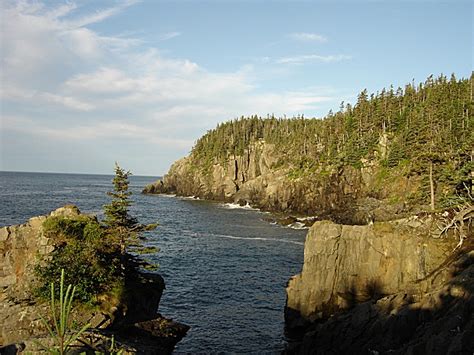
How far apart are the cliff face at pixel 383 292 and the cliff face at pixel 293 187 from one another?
40908mm

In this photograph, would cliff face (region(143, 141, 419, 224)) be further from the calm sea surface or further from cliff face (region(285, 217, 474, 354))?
cliff face (region(285, 217, 474, 354))

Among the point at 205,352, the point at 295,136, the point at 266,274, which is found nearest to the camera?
the point at 205,352

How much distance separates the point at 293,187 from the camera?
327ft

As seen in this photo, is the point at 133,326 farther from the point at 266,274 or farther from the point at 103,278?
the point at 266,274

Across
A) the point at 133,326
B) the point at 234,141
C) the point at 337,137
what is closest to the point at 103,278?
the point at 133,326

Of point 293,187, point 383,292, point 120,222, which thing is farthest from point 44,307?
point 293,187

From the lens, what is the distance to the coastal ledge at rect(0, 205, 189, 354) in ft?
66.9

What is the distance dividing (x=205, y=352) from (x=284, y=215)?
6672 cm

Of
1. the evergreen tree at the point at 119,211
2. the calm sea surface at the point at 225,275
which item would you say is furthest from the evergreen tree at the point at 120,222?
the calm sea surface at the point at 225,275

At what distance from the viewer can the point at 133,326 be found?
24.7m

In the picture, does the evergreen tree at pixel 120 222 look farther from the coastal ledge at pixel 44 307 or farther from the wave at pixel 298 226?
the wave at pixel 298 226

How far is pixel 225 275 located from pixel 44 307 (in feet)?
87.9

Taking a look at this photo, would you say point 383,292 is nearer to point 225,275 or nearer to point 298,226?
point 225,275

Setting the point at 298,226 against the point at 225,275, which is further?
the point at 298,226
